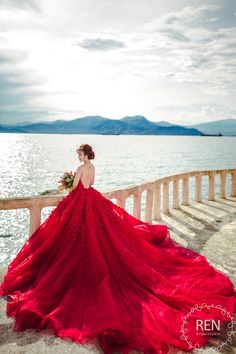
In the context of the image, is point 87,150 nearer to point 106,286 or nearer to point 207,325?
point 106,286

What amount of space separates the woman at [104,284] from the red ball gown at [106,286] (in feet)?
0.03

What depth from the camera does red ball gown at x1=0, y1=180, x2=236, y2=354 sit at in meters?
3.50

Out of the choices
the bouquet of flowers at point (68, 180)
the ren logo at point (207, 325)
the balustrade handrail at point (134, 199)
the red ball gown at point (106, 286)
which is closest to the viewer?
the red ball gown at point (106, 286)

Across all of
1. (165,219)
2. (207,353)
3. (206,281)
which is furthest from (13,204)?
(165,219)

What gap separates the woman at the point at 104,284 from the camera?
3.50 metres

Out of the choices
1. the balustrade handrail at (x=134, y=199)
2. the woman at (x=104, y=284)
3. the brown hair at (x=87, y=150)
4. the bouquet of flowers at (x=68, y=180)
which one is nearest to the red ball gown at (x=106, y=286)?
Result: the woman at (x=104, y=284)

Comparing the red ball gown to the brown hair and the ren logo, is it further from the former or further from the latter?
the brown hair

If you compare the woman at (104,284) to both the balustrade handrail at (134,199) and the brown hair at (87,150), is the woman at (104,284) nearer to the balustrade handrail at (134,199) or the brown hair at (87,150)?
the brown hair at (87,150)

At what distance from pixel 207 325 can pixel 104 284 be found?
1.27m

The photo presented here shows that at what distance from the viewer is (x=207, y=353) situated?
331 cm

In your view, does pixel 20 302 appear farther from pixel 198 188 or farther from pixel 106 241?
pixel 198 188

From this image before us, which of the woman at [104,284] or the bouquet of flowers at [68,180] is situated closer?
the woman at [104,284]

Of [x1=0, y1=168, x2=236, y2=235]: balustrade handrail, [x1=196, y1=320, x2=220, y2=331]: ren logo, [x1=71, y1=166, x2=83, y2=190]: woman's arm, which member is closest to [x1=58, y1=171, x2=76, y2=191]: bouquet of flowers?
[x1=71, y1=166, x2=83, y2=190]: woman's arm

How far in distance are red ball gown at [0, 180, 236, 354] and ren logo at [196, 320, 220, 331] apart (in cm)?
6
